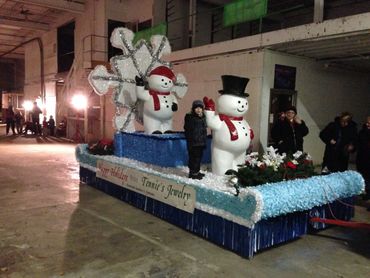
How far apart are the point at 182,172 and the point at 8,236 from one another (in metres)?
2.12

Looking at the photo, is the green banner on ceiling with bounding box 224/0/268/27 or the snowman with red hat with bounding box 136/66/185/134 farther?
the green banner on ceiling with bounding box 224/0/268/27

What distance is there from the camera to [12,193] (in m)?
5.47

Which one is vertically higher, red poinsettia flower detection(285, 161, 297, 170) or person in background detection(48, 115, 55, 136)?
red poinsettia flower detection(285, 161, 297, 170)

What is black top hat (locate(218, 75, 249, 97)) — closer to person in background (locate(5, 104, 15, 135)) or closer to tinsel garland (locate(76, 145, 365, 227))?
Answer: tinsel garland (locate(76, 145, 365, 227))

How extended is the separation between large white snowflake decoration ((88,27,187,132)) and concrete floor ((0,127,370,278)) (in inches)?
61.3

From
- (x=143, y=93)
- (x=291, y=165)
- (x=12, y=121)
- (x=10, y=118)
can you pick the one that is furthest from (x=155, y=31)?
(x=12, y=121)

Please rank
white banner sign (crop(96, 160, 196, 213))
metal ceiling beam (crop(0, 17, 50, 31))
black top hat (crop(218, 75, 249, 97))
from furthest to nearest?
metal ceiling beam (crop(0, 17, 50, 31)) < black top hat (crop(218, 75, 249, 97)) < white banner sign (crop(96, 160, 196, 213))

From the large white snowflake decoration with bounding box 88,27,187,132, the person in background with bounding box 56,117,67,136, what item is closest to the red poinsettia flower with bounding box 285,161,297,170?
the large white snowflake decoration with bounding box 88,27,187,132

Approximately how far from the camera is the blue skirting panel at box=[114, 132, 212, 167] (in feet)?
16.1

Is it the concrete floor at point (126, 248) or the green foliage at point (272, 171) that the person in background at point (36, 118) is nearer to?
the concrete floor at point (126, 248)

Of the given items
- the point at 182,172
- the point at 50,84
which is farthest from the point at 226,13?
the point at 50,84

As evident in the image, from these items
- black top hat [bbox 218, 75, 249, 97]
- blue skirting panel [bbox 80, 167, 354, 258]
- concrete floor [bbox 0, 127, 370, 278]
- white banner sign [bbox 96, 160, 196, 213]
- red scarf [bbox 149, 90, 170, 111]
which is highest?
black top hat [bbox 218, 75, 249, 97]

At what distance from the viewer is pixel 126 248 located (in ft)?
11.3

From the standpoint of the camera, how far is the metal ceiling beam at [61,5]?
11843 mm
